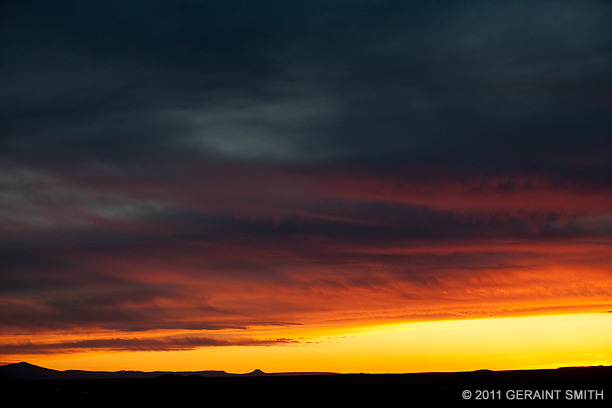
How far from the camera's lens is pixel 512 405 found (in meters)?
78.8

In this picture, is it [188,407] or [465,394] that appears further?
[465,394]

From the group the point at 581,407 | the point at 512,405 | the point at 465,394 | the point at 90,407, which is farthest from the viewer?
the point at 465,394

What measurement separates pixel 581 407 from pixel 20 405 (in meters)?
65.0

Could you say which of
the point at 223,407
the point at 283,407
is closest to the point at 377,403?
the point at 283,407

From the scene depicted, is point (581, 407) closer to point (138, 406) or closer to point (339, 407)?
point (339, 407)

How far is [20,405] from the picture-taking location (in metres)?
90.0

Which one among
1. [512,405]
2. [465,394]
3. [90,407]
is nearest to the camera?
[512,405]

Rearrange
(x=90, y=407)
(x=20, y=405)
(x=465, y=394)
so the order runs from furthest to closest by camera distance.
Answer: (x=465, y=394) → (x=20, y=405) → (x=90, y=407)

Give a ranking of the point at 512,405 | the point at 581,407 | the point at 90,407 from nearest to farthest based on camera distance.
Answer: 1. the point at 581,407
2. the point at 512,405
3. the point at 90,407

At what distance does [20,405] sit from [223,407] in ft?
83.5

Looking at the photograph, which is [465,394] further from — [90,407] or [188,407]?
[90,407]

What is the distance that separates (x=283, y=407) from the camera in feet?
271

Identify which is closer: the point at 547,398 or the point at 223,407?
the point at 223,407

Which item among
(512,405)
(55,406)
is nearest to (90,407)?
(55,406)
